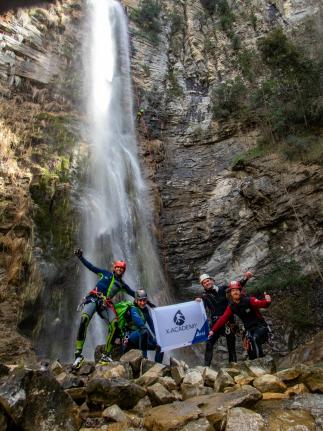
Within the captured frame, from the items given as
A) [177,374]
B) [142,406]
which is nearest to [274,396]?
[177,374]

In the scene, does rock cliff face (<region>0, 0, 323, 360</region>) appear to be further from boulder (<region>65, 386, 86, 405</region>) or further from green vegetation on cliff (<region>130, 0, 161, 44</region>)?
boulder (<region>65, 386, 86, 405</region>)

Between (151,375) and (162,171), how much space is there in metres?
11.4

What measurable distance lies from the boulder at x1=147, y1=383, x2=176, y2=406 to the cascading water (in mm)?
4901

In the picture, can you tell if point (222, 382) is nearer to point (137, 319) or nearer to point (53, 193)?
point (137, 319)

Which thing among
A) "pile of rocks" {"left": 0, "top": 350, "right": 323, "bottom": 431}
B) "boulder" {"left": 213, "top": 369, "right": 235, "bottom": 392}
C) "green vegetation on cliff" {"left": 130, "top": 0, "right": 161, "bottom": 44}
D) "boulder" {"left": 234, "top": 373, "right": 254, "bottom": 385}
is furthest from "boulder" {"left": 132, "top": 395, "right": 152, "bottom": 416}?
"green vegetation on cliff" {"left": 130, "top": 0, "right": 161, "bottom": 44}

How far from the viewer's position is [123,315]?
643 cm

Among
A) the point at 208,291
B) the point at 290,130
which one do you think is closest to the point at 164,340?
the point at 208,291

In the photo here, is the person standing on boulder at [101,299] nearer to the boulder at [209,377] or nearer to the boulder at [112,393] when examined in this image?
the boulder at [209,377]

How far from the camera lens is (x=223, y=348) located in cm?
1126

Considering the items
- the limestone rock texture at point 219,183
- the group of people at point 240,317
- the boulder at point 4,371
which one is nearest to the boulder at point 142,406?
the boulder at point 4,371

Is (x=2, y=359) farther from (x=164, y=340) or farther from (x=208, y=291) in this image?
(x=208, y=291)

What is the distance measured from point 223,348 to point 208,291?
497cm

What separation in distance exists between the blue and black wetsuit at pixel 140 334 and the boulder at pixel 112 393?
76.3 inches

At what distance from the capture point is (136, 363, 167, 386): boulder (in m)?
4.83
